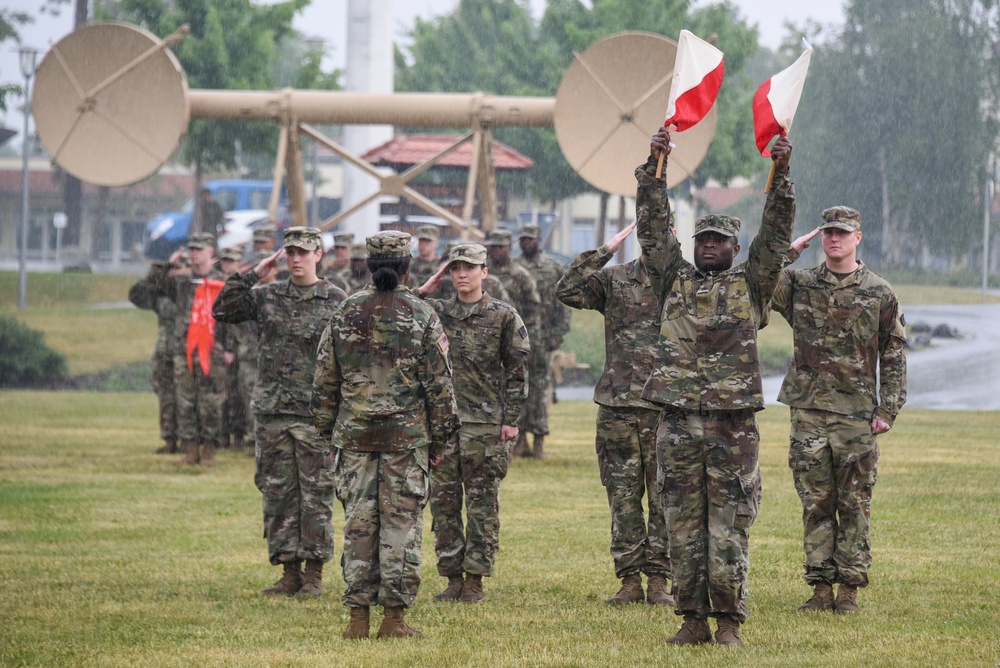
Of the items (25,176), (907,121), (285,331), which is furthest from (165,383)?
(907,121)

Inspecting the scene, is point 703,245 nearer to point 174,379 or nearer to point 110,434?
point 174,379

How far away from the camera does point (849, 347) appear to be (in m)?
8.41

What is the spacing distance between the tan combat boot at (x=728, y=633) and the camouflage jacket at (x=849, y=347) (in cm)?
152

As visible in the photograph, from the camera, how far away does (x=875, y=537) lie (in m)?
11.1

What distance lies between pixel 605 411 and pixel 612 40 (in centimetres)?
880

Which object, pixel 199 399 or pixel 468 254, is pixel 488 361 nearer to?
pixel 468 254

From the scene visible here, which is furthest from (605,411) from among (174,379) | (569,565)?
(174,379)

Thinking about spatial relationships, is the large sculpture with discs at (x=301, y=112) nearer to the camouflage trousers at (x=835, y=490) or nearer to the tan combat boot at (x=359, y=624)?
the camouflage trousers at (x=835, y=490)

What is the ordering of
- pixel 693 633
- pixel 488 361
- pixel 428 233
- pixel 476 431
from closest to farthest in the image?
pixel 693 633 < pixel 476 431 < pixel 488 361 < pixel 428 233

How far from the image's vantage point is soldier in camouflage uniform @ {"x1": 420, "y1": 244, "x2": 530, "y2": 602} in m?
8.95

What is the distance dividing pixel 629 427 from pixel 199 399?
7.38m

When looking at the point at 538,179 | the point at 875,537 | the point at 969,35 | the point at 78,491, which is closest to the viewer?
the point at 875,537

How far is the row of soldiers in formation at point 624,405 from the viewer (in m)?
7.36

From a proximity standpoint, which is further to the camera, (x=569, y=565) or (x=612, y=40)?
(x=612, y=40)
